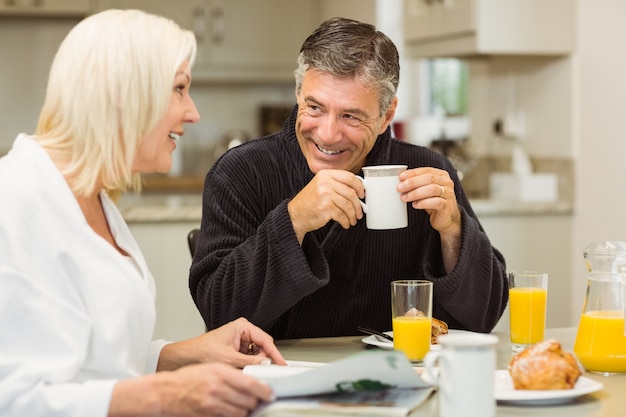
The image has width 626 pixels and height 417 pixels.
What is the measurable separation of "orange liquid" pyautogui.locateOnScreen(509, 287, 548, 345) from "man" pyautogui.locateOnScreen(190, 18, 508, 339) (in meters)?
0.17

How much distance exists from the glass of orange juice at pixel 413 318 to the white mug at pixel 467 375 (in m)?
0.37

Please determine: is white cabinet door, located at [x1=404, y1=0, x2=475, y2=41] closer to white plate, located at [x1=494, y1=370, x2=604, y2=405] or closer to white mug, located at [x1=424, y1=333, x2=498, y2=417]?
white plate, located at [x1=494, y1=370, x2=604, y2=405]

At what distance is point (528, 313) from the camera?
172 cm

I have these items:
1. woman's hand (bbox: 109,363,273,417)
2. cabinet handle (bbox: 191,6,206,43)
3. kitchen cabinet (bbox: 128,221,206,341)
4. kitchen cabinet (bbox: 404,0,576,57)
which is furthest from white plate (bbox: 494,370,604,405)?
cabinet handle (bbox: 191,6,206,43)

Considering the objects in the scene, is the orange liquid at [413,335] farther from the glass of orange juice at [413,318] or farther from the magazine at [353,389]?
the magazine at [353,389]

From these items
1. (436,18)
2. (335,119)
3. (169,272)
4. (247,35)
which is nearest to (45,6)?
(247,35)

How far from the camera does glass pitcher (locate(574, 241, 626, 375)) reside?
1.54 meters

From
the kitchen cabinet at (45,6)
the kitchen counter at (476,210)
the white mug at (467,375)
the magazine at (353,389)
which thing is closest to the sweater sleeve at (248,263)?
the magazine at (353,389)

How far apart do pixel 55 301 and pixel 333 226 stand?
805 millimetres

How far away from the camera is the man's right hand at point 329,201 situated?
175 cm

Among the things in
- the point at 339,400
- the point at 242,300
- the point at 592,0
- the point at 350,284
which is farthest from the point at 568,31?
the point at 339,400

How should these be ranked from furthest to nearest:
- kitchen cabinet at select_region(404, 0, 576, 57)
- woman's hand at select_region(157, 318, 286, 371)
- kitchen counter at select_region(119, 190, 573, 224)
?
kitchen cabinet at select_region(404, 0, 576, 57) < kitchen counter at select_region(119, 190, 573, 224) < woman's hand at select_region(157, 318, 286, 371)

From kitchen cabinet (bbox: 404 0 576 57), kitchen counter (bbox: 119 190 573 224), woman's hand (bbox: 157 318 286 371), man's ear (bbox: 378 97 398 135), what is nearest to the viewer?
woman's hand (bbox: 157 318 286 371)

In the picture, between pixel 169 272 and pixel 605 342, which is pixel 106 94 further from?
pixel 169 272
